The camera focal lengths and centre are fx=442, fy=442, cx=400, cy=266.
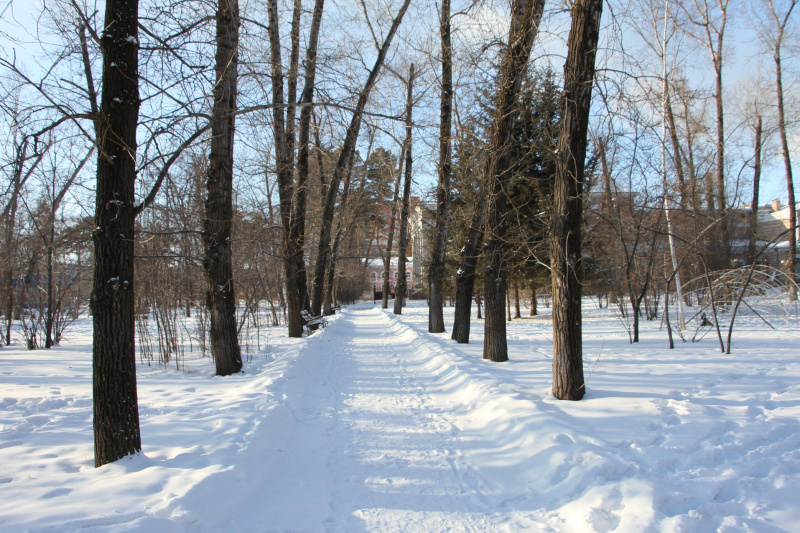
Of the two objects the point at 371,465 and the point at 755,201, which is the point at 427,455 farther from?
the point at 755,201

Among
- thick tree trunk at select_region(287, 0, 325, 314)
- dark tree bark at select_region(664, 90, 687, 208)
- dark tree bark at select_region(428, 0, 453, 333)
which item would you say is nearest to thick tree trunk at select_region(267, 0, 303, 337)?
thick tree trunk at select_region(287, 0, 325, 314)

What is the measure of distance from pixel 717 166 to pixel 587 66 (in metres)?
15.7

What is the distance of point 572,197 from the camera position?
5133mm

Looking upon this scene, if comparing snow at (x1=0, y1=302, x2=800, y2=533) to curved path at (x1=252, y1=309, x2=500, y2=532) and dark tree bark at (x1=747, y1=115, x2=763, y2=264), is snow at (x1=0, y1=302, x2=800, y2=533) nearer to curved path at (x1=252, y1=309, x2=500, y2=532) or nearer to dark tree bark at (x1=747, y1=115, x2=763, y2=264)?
curved path at (x1=252, y1=309, x2=500, y2=532)

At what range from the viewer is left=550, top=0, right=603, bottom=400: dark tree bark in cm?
510

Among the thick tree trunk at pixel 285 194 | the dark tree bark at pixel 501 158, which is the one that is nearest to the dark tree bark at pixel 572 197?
the dark tree bark at pixel 501 158

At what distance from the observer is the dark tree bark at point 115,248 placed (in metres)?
3.61

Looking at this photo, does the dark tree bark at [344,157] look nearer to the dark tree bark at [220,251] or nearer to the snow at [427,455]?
the dark tree bark at [220,251]

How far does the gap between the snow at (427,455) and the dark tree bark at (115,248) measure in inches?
14.3

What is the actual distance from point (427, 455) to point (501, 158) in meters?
5.63

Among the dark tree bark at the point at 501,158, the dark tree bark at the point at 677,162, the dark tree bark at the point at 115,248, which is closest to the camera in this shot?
the dark tree bark at the point at 115,248

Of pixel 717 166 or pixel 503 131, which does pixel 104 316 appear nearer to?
pixel 503 131

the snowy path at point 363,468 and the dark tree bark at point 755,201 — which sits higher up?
the dark tree bark at point 755,201

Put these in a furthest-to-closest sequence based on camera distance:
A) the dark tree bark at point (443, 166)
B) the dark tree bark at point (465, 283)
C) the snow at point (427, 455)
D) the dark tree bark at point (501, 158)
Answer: the dark tree bark at point (443, 166) → the dark tree bark at point (465, 283) → the dark tree bark at point (501, 158) → the snow at point (427, 455)
